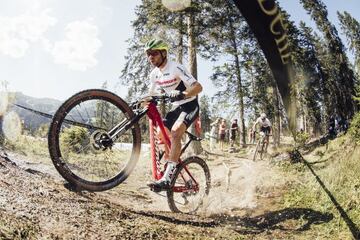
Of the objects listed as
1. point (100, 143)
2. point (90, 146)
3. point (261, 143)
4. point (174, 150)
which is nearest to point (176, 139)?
point (174, 150)

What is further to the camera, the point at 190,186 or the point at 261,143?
the point at 261,143

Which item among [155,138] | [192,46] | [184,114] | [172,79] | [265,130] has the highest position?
[192,46]

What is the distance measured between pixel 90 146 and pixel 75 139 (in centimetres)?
23

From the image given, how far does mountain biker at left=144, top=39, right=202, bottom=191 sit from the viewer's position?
5.13 m

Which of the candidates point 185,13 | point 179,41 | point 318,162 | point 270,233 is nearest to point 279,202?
point 270,233

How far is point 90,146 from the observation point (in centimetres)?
497

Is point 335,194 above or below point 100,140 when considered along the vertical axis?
below

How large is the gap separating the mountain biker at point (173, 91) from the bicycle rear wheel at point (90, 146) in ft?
1.85

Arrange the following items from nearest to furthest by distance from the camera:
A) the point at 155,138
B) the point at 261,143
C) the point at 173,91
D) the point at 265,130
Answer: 1. the point at 173,91
2. the point at 155,138
3. the point at 261,143
4. the point at 265,130

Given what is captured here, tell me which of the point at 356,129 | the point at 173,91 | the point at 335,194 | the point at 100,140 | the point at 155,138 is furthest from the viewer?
the point at 356,129

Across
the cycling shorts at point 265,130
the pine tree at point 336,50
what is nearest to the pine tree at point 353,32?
the pine tree at point 336,50

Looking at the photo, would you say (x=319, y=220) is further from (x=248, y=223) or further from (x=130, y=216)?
(x=130, y=216)

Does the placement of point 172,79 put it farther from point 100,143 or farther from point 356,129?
point 356,129

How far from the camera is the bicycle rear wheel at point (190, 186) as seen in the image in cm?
572
